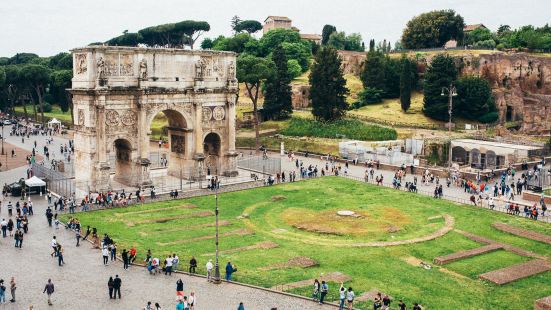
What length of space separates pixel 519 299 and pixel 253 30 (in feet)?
425

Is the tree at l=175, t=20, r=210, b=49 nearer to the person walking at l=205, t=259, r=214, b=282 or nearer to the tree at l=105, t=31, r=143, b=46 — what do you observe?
the tree at l=105, t=31, r=143, b=46

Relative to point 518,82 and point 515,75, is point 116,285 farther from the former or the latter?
point 518,82

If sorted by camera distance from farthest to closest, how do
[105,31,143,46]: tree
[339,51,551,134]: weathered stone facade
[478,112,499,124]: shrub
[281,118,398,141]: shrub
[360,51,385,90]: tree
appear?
1. [105,31,143,46]: tree
2. [360,51,385,90]: tree
3. [339,51,551,134]: weathered stone facade
4. [478,112,499,124]: shrub
5. [281,118,398,141]: shrub

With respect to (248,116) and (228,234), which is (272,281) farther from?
(248,116)

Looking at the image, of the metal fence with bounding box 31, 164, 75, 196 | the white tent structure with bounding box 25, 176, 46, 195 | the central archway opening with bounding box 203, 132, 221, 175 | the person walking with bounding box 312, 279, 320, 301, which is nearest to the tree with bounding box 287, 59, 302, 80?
the central archway opening with bounding box 203, 132, 221, 175

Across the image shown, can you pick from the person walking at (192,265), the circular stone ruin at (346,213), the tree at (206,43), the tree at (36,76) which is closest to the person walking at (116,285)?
the person walking at (192,265)

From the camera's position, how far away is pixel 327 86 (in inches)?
3017

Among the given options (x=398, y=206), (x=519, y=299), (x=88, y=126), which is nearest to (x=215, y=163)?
(x=88, y=126)

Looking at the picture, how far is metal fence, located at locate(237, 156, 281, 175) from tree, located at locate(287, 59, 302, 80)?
37738mm

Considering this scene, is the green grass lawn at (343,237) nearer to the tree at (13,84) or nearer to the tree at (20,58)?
the tree at (13,84)

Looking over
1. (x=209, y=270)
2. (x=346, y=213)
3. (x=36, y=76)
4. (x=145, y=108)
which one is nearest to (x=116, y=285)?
(x=209, y=270)

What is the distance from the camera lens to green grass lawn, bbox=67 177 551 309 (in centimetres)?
2891

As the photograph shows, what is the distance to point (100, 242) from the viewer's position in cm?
3544

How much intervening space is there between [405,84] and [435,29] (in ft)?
97.0
